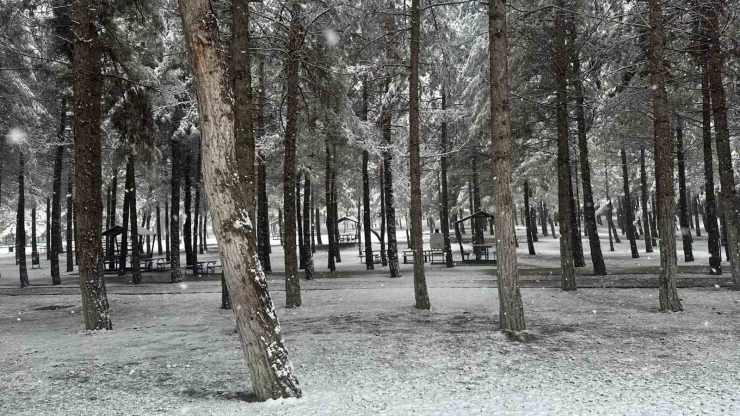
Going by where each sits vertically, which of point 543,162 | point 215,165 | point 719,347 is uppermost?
point 543,162

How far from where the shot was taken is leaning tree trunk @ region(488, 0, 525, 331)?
8391 millimetres

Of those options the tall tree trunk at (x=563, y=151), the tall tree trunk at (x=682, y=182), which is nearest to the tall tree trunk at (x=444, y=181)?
the tall tree trunk at (x=563, y=151)

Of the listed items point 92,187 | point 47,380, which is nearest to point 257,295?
point 47,380

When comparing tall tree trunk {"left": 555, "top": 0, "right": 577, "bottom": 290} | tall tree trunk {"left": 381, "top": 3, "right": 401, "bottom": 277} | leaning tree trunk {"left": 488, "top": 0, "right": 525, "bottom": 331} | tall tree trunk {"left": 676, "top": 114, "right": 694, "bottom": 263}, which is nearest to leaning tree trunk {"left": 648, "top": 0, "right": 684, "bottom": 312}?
tall tree trunk {"left": 555, "top": 0, "right": 577, "bottom": 290}

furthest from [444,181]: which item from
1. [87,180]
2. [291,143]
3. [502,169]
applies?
[87,180]

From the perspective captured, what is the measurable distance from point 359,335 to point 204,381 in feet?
10.6

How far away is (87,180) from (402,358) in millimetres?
7190

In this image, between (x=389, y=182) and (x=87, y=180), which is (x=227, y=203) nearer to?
(x=87, y=180)

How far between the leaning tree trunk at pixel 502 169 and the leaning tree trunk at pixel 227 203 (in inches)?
182

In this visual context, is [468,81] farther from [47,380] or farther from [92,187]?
[47,380]

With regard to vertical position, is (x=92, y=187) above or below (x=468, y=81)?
below

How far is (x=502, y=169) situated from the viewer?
27.7ft

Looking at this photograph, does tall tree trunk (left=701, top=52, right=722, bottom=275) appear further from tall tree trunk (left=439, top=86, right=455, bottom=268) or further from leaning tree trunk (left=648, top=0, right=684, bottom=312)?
tall tree trunk (left=439, top=86, right=455, bottom=268)

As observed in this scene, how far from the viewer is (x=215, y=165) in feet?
17.2
